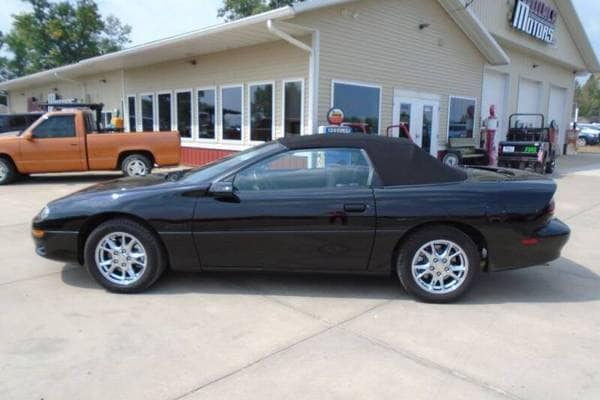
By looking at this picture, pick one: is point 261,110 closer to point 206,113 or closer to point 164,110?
point 206,113

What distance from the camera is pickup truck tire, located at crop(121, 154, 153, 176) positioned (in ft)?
36.5

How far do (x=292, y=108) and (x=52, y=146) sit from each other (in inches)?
227

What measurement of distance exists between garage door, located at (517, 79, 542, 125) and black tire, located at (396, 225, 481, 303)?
18.4 metres

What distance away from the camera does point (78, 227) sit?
4.04m

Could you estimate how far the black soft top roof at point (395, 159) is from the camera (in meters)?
4.00

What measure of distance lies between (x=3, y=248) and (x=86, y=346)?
3.20 meters

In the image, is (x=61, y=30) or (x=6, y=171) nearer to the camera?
(x=6, y=171)

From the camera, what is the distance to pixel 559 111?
23656 mm

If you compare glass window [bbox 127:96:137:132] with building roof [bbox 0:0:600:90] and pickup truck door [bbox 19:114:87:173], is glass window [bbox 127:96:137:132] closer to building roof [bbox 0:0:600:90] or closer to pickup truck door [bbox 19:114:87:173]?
building roof [bbox 0:0:600:90]

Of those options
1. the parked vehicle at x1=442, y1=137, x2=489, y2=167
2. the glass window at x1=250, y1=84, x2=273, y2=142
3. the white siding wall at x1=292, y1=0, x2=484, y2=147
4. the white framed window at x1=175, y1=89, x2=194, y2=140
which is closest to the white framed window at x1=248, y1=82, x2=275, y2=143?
the glass window at x1=250, y1=84, x2=273, y2=142

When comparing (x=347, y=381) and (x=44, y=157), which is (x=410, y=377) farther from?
(x=44, y=157)

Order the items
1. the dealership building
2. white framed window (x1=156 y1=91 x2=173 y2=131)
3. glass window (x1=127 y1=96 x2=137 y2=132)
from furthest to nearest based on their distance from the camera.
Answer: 1. glass window (x1=127 y1=96 x2=137 y2=132)
2. white framed window (x1=156 y1=91 x2=173 y2=131)
3. the dealership building

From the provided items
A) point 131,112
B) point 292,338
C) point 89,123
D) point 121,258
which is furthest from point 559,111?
point 121,258

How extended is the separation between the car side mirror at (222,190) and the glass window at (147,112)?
514 inches
